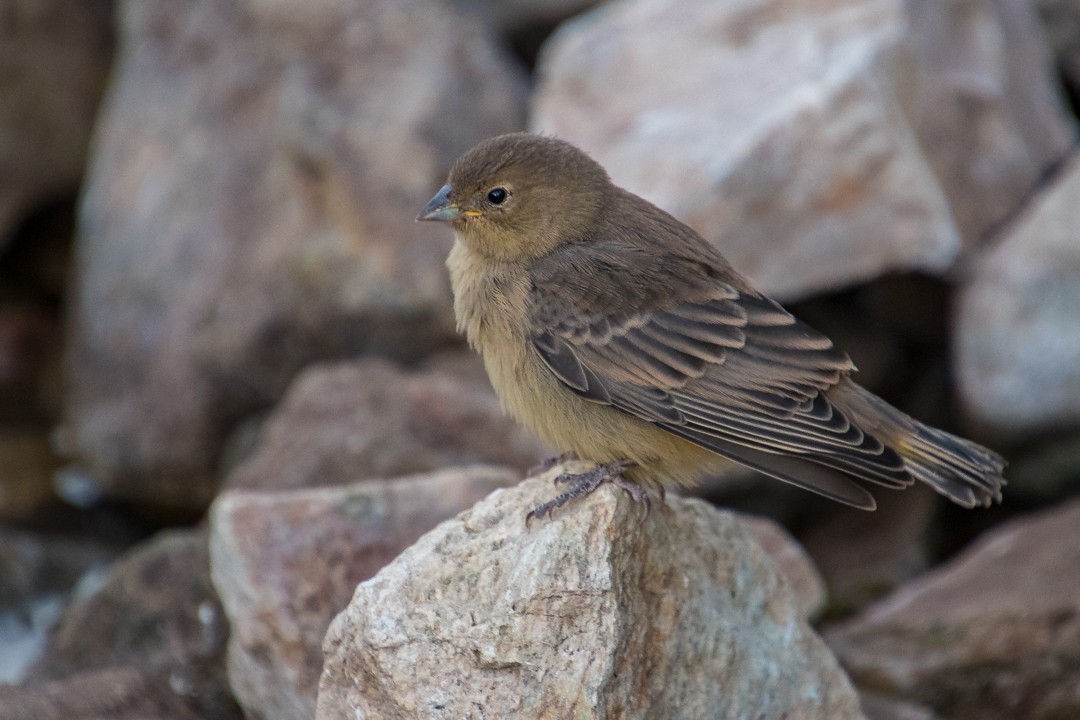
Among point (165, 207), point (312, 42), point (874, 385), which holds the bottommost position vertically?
point (874, 385)

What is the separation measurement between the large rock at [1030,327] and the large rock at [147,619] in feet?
13.5

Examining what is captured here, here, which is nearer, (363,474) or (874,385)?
(363,474)

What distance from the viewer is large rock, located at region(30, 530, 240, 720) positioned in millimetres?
5949

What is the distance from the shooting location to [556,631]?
4.28 metres

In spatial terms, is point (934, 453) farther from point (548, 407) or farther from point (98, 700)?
point (98, 700)

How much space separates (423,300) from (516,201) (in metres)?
2.75

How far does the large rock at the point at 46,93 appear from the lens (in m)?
10.1

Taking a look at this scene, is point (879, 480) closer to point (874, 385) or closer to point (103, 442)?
point (874, 385)

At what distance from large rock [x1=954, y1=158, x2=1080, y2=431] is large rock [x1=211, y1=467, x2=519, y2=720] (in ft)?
10.8

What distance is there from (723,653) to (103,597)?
3006mm

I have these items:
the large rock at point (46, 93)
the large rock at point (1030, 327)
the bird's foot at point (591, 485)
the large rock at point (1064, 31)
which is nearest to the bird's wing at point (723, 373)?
the bird's foot at point (591, 485)

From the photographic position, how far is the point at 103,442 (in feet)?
29.5

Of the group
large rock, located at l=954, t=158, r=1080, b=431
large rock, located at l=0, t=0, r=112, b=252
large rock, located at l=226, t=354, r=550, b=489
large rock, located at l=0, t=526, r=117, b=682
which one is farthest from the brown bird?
large rock, located at l=0, t=0, r=112, b=252

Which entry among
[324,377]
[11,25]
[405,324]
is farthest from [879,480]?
[11,25]
